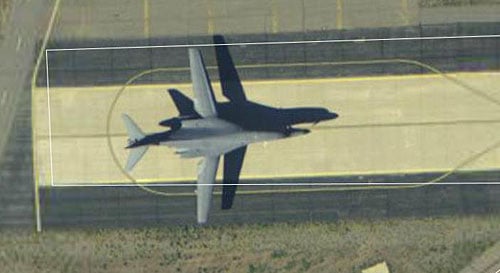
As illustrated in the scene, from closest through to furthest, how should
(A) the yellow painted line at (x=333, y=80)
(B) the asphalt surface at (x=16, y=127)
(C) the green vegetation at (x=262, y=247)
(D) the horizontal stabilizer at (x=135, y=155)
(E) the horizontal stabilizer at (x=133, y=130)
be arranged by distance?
(C) the green vegetation at (x=262, y=247) → (E) the horizontal stabilizer at (x=133, y=130) → (A) the yellow painted line at (x=333, y=80) → (D) the horizontal stabilizer at (x=135, y=155) → (B) the asphalt surface at (x=16, y=127)

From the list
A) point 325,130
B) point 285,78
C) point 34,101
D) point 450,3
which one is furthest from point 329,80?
point 34,101

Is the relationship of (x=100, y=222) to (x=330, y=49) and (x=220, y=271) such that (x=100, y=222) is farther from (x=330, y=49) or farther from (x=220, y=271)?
(x=330, y=49)

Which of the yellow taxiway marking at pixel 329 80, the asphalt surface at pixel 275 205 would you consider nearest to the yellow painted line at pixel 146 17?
the yellow taxiway marking at pixel 329 80

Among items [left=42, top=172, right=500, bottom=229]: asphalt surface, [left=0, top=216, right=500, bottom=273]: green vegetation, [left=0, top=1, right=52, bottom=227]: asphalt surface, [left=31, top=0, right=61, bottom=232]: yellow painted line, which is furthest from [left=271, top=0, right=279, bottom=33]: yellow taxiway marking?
[left=0, top=1, right=52, bottom=227]: asphalt surface

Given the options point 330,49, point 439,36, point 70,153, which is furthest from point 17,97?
point 439,36

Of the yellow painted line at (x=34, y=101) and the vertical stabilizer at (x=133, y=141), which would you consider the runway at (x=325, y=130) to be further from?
the vertical stabilizer at (x=133, y=141)

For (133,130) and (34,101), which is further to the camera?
(34,101)

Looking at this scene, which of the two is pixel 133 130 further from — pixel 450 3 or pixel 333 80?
pixel 450 3

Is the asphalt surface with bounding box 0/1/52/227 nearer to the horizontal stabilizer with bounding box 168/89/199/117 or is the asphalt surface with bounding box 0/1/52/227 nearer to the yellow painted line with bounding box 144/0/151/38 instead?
the yellow painted line with bounding box 144/0/151/38
